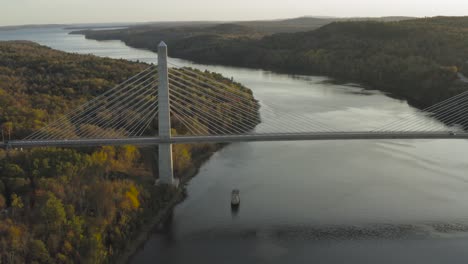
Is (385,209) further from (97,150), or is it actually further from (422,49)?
(422,49)

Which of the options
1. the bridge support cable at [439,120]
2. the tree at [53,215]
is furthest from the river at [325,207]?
the tree at [53,215]

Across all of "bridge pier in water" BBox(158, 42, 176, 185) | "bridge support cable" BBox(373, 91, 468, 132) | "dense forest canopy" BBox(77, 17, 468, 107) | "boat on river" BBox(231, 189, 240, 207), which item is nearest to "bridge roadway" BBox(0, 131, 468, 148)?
"bridge pier in water" BBox(158, 42, 176, 185)

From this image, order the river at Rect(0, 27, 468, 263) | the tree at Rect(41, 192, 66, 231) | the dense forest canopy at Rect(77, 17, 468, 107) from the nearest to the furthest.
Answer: the tree at Rect(41, 192, 66, 231) → the river at Rect(0, 27, 468, 263) → the dense forest canopy at Rect(77, 17, 468, 107)

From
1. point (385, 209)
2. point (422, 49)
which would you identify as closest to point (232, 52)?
point (422, 49)

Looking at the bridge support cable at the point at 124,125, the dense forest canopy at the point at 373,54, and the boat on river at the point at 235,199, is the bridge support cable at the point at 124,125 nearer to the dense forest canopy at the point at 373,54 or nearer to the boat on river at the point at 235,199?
the boat on river at the point at 235,199

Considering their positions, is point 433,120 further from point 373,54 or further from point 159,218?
point 373,54

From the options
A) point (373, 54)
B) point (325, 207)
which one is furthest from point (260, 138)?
point (373, 54)

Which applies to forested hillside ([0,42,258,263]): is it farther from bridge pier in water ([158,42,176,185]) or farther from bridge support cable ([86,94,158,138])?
bridge pier in water ([158,42,176,185])
